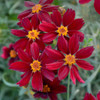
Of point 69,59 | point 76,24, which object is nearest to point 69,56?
point 69,59

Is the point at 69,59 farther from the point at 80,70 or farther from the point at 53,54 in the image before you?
the point at 80,70

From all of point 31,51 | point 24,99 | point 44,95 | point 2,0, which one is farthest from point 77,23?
point 2,0

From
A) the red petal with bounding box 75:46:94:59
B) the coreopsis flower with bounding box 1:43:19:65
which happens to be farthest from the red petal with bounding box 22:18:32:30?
the coreopsis flower with bounding box 1:43:19:65

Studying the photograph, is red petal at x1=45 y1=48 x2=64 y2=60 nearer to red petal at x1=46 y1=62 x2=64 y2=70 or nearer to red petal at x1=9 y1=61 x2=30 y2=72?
red petal at x1=46 y1=62 x2=64 y2=70

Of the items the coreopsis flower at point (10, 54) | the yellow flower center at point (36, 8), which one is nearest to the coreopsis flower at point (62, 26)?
the yellow flower center at point (36, 8)

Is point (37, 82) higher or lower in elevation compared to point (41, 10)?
lower

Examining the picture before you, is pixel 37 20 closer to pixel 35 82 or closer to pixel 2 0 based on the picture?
pixel 35 82
